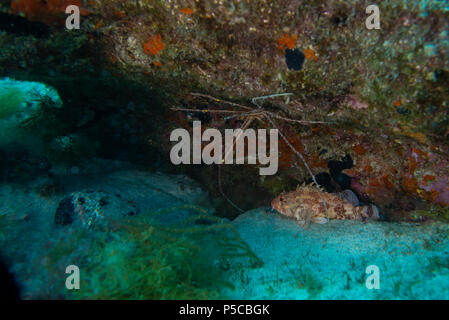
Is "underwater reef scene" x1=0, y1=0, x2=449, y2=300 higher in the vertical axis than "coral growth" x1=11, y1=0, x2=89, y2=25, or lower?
lower

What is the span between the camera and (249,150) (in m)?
4.22

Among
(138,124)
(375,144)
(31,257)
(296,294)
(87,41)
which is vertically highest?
(87,41)

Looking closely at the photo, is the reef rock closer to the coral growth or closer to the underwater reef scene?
the underwater reef scene

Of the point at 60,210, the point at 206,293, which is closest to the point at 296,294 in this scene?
the point at 206,293

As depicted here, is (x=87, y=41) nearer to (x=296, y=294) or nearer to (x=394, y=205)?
(x=296, y=294)

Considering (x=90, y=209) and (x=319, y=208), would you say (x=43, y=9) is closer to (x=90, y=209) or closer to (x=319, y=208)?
(x=90, y=209)

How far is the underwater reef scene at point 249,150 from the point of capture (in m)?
2.35

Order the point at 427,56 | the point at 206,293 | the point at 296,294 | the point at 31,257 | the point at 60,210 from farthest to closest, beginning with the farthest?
the point at 60,210, the point at 31,257, the point at 296,294, the point at 206,293, the point at 427,56

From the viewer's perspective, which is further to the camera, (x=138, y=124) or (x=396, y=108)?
(x=138, y=124)

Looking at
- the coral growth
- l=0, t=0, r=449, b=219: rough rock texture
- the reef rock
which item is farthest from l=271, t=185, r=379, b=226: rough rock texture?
the coral growth

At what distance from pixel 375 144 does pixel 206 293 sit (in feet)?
9.48

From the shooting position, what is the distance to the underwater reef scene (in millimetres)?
2348

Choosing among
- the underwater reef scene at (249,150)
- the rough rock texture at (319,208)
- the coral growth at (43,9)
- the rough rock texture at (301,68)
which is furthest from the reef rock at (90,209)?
the rough rock texture at (319,208)

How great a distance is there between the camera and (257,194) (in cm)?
463
